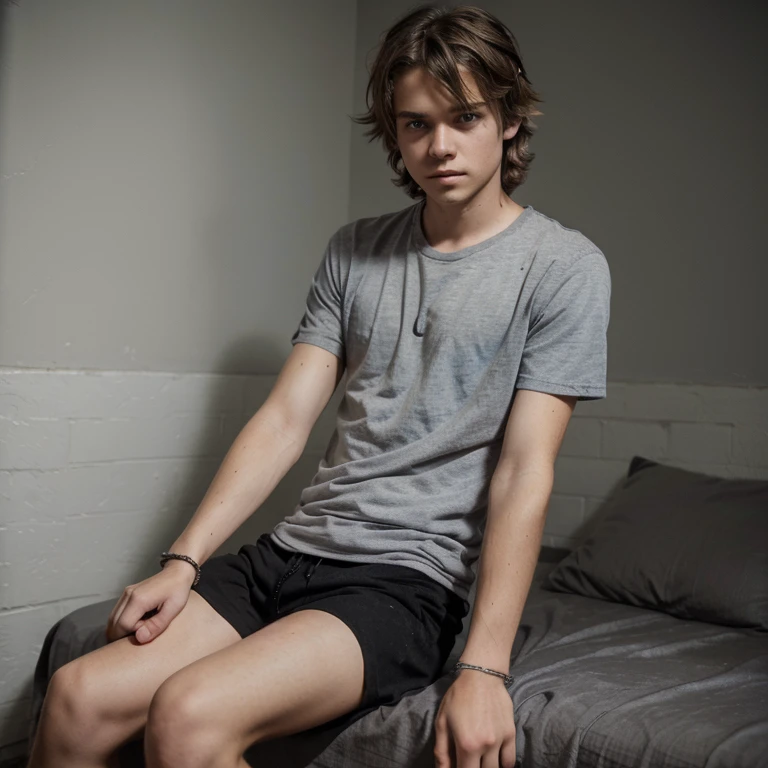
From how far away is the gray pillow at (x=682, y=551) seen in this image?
193 cm

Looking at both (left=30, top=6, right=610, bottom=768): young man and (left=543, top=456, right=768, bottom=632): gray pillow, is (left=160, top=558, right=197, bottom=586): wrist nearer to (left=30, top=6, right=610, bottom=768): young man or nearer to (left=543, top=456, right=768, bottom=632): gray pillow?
(left=30, top=6, right=610, bottom=768): young man

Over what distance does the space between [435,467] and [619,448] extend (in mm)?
1104

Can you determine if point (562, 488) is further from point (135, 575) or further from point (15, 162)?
point (15, 162)

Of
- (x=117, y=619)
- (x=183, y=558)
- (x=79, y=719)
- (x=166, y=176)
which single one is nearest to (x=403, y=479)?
(x=183, y=558)

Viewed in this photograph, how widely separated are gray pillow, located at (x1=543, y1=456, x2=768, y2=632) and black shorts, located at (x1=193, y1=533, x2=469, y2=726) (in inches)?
26.7

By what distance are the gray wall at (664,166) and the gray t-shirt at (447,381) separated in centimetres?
89

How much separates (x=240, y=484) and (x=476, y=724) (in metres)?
0.63

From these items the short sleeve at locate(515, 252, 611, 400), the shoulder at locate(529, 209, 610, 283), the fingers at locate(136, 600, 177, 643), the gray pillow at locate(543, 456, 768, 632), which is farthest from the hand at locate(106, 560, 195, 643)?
the gray pillow at locate(543, 456, 768, 632)

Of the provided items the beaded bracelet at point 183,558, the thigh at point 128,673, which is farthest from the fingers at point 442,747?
the beaded bracelet at point 183,558

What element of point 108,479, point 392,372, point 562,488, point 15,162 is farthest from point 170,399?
point 562,488

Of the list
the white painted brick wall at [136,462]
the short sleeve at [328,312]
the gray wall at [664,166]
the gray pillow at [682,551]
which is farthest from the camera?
the gray wall at [664,166]

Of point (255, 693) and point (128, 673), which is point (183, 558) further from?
point (255, 693)

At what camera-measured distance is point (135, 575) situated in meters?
2.31

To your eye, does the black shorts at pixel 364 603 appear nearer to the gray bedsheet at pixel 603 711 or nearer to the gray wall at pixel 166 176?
the gray bedsheet at pixel 603 711
